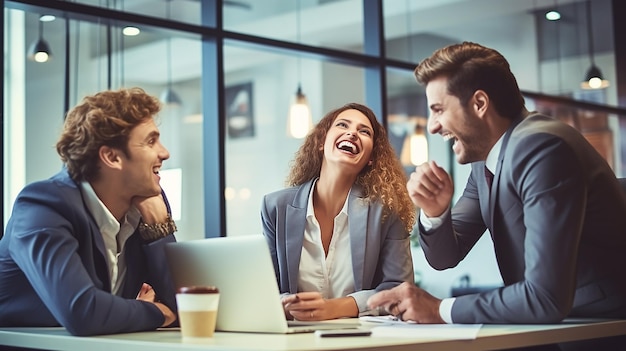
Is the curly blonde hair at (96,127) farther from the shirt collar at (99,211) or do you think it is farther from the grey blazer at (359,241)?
the grey blazer at (359,241)

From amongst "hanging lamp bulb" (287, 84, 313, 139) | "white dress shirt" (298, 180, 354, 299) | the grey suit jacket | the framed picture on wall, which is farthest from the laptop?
the framed picture on wall

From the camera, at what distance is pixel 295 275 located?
2.71 metres

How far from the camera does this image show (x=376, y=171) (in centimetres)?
292

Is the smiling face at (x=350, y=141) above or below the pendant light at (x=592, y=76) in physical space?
below

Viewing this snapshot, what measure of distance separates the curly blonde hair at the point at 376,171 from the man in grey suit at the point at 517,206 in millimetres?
384

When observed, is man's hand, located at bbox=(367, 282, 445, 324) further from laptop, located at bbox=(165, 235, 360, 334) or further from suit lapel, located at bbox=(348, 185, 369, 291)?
suit lapel, located at bbox=(348, 185, 369, 291)

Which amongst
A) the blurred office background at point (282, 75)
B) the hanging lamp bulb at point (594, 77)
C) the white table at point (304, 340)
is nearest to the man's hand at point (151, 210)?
the white table at point (304, 340)

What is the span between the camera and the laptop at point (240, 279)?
1869 mm

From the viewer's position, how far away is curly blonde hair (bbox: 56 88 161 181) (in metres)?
2.26

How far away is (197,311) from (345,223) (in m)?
1.04

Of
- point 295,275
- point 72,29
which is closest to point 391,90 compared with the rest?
point 72,29

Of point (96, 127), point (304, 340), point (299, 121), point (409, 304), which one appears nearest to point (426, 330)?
point (409, 304)

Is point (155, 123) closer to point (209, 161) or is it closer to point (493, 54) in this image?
point (493, 54)

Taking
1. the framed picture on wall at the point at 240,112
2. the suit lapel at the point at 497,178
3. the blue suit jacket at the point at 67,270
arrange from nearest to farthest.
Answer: the blue suit jacket at the point at 67,270
the suit lapel at the point at 497,178
the framed picture on wall at the point at 240,112
